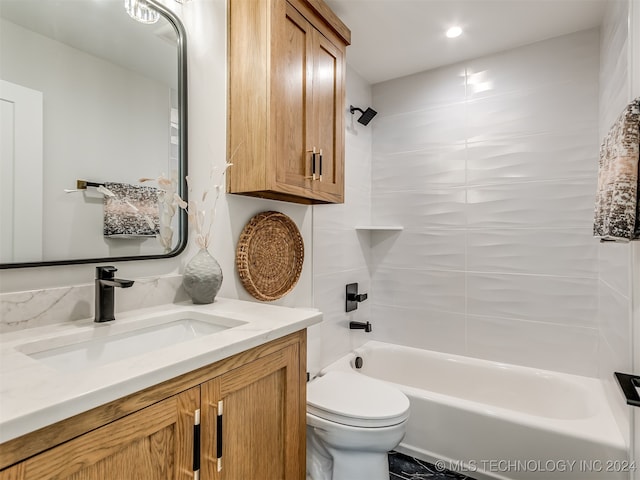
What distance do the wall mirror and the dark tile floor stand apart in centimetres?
165

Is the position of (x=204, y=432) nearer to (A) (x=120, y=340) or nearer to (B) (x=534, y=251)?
(A) (x=120, y=340)

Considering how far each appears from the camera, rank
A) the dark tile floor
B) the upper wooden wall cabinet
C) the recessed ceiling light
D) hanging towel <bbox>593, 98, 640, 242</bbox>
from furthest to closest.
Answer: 1. the recessed ceiling light
2. the dark tile floor
3. the upper wooden wall cabinet
4. hanging towel <bbox>593, 98, 640, 242</bbox>

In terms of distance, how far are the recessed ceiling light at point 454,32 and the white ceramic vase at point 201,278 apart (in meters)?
1.98

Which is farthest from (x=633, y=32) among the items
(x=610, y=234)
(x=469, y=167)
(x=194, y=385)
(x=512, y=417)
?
(x=194, y=385)

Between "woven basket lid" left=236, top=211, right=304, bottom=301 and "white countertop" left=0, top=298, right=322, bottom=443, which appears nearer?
"white countertop" left=0, top=298, right=322, bottom=443

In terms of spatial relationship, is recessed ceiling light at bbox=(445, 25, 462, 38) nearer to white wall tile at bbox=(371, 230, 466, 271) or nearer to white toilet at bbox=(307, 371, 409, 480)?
white wall tile at bbox=(371, 230, 466, 271)

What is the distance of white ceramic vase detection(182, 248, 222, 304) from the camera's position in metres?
1.24

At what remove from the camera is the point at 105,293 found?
1.00 metres

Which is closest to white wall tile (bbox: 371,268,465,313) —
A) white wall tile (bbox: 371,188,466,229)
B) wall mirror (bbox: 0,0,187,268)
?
white wall tile (bbox: 371,188,466,229)

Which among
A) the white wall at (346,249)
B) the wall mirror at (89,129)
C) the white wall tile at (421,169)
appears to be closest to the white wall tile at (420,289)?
the white wall at (346,249)

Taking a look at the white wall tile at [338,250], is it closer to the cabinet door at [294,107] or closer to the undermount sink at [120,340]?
the cabinet door at [294,107]

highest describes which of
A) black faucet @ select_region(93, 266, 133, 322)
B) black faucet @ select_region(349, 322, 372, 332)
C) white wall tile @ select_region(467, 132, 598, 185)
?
white wall tile @ select_region(467, 132, 598, 185)

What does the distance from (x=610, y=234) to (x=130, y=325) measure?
158 centimetres

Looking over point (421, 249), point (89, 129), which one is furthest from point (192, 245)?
point (421, 249)
